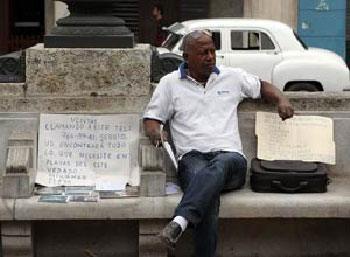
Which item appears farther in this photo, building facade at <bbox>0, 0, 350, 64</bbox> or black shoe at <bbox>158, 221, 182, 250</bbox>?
building facade at <bbox>0, 0, 350, 64</bbox>

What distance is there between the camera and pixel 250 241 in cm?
570

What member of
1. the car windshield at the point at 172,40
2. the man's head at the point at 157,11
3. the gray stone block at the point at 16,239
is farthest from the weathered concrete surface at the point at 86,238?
the man's head at the point at 157,11

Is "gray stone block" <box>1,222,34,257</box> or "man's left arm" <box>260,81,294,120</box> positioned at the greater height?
"man's left arm" <box>260,81,294,120</box>

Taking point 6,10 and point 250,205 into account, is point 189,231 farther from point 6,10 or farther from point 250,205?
point 6,10

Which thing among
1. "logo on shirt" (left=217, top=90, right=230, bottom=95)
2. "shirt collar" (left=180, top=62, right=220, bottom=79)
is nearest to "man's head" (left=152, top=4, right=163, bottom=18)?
"shirt collar" (left=180, top=62, right=220, bottom=79)

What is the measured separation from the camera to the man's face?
5547 millimetres

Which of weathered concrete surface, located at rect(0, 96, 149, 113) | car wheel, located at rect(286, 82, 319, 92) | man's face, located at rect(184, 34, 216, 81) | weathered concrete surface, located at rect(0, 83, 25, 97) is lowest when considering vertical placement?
car wheel, located at rect(286, 82, 319, 92)

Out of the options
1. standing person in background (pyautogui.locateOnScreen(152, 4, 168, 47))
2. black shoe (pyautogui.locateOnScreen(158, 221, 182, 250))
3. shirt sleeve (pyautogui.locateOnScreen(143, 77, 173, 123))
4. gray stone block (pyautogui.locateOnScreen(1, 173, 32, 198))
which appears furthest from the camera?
standing person in background (pyautogui.locateOnScreen(152, 4, 168, 47))

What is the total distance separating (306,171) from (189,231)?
0.83 meters

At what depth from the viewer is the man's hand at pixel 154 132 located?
5.52m

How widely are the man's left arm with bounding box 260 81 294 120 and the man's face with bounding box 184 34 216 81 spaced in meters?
0.44

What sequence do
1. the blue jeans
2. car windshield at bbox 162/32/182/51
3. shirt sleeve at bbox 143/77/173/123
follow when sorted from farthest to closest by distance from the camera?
car windshield at bbox 162/32/182/51 → shirt sleeve at bbox 143/77/173/123 → the blue jeans

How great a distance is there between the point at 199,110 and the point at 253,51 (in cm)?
895

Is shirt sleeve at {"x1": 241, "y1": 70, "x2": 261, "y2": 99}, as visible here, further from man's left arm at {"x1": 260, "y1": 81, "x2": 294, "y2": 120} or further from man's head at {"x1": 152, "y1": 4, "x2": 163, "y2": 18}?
man's head at {"x1": 152, "y1": 4, "x2": 163, "y2": 18}
